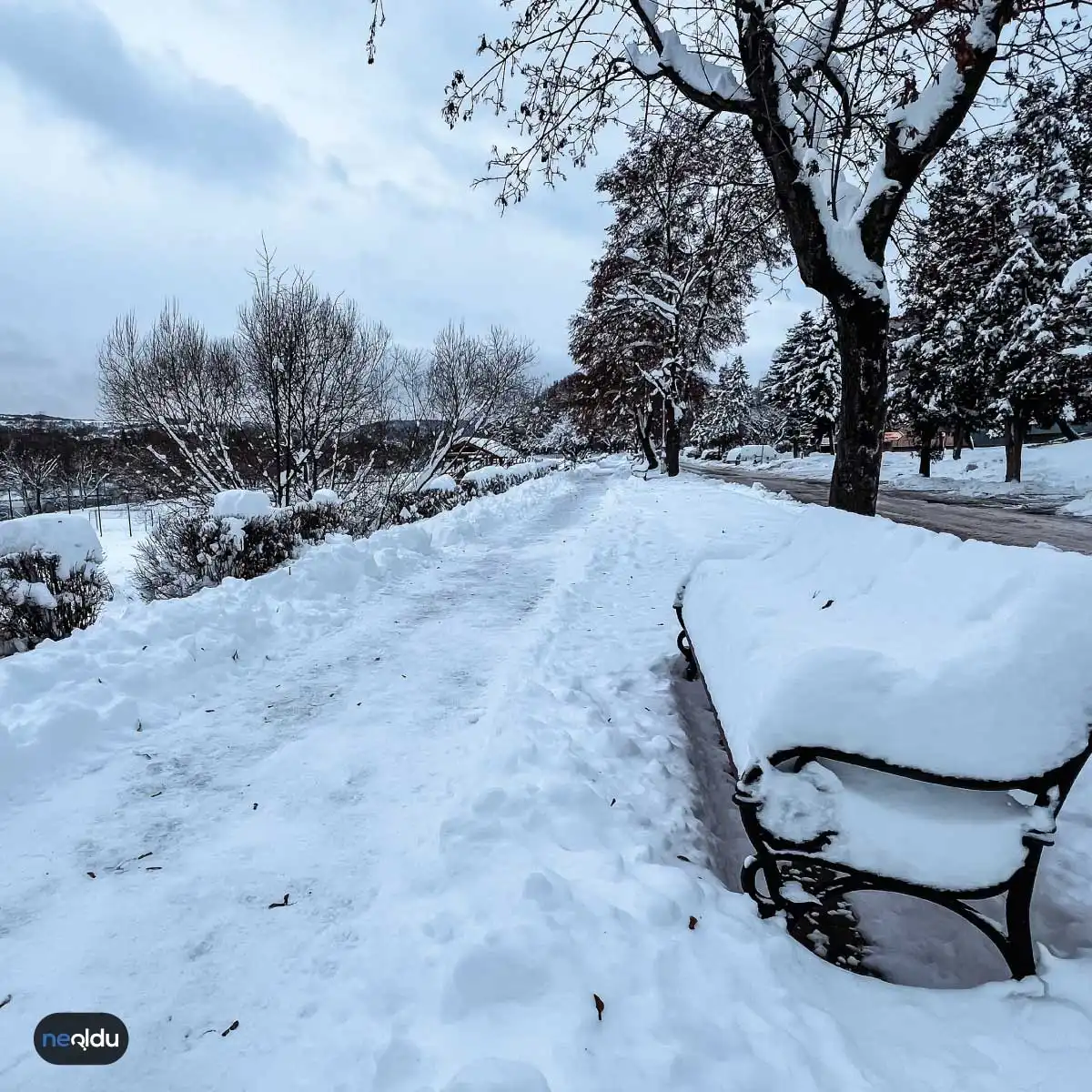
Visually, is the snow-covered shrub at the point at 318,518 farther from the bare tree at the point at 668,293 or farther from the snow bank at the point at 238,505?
the bare tree at the point at 668,293

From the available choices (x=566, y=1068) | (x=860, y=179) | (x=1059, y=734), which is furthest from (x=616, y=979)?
(x=860, y=179)

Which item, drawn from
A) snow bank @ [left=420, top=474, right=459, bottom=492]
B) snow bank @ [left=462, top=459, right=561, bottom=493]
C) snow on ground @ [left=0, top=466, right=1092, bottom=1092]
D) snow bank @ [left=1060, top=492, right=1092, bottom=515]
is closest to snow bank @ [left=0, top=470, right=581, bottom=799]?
snow on ground @ [left=0, top=466, right=1092, bottom=1092]

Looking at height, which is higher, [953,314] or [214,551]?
[953,314]

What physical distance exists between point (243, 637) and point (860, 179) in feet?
24.4

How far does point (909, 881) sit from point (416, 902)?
1.72 m

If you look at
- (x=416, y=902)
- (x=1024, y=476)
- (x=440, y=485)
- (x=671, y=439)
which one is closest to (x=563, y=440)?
(x=671, y=439)

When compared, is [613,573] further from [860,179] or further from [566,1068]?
[566,1068]

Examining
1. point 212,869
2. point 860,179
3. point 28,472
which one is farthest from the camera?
point 28,472

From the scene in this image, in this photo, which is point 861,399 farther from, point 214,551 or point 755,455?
point 755,455

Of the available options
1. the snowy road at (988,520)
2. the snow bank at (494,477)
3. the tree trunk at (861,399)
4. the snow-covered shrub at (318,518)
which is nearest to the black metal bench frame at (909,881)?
the tree trunk at (861,399)

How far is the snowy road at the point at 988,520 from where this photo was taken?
36.3 ft

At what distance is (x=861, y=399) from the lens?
5.52 metres

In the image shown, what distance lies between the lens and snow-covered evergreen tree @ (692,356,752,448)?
67875 mm

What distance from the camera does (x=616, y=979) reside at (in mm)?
1767
